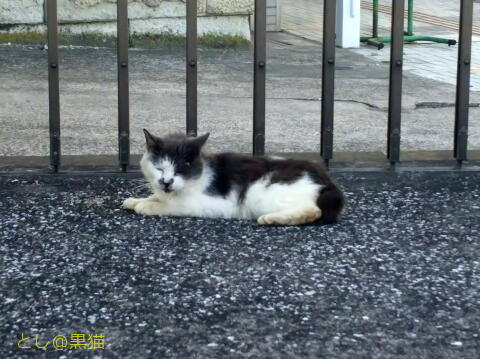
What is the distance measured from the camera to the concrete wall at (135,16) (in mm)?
9484

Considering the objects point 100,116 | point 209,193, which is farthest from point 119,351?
point 100,116

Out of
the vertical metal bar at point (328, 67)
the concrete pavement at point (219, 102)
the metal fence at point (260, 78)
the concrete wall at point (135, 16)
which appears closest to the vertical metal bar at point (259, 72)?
the metal fence at point (260, 78)

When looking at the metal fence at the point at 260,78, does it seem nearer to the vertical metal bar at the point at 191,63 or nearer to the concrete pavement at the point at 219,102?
the vertical metal bar at the point at 191,63

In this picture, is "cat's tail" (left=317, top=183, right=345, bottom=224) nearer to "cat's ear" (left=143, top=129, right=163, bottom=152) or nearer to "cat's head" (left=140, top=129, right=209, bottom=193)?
"cat's head" (left=140, top=129, right=209, bottom=193)

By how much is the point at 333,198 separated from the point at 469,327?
44.7 inches

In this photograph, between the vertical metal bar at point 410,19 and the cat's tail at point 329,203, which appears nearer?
the cat's tail at point 329,203

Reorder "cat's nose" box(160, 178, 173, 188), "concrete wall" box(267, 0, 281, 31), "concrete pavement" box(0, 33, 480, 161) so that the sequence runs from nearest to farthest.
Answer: "cat's nose" box(160, 178, 173, 188) < "concrete pavement" box(0, 33, 480, 161) < "concrete wall" box(267, 0, 281, 31)

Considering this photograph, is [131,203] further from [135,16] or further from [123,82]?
[135,16]

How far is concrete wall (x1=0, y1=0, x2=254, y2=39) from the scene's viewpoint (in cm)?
948

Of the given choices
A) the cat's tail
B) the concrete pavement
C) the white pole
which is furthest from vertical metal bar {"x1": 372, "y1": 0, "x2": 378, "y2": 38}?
the cat's tail

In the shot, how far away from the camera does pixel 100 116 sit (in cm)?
674

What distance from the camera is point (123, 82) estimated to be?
15.8 feet

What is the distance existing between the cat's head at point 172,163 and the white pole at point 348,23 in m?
6.65

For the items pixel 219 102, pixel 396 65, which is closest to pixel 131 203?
pixel 396 65
